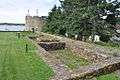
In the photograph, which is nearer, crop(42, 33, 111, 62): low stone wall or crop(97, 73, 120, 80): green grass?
crop(97, 73, 120, 80): green grass

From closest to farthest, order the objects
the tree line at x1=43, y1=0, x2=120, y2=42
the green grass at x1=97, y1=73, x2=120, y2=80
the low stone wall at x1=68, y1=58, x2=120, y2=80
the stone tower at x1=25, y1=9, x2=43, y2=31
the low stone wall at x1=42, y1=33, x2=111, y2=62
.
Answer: the low stone wall at x1=68, y1=58, x2=120, y2=80 → the green grass at x1=97, y1=73, x2=120, y2=80 → the low stone wall at x1=42, y1=33, x2=111, y2=62 → the tree line at x1=43, y1=0, x2=120, y2=42 → the stone tower at x1=25, y1=9, x2=43, y2=31

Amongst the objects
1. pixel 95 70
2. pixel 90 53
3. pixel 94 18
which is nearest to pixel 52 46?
pixel 90 53

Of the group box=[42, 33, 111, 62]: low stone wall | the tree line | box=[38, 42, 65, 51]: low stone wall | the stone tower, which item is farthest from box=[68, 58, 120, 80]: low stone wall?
the stone tower

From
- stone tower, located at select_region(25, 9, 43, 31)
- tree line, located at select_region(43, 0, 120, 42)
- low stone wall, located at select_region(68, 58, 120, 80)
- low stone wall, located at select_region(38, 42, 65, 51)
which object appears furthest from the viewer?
stone tower, located at select_region(25, 9, 43, 31)

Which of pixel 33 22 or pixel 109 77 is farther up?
pixel 109 77

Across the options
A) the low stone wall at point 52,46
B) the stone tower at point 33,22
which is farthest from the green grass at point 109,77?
the stone tower at point 33,22

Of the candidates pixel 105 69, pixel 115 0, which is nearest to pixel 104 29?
pixel 115 0

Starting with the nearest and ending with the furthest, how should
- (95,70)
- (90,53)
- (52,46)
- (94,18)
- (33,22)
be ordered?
(95,70)
(90,53)
(52,46)
(94,18)
(33,22)

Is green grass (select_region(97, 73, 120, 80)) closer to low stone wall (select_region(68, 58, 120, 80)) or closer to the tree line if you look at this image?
low stone wall (select_region(68, 58, 120, 80))

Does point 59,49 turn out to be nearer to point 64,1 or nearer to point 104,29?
point 104,29

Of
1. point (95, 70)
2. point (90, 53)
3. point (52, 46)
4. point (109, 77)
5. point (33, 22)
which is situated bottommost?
point (33, 22)

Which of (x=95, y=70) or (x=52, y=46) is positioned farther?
(x=52, y=46)

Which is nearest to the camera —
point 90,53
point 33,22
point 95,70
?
point 95,70

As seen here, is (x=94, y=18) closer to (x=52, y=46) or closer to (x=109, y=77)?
(x=52, y=46)
